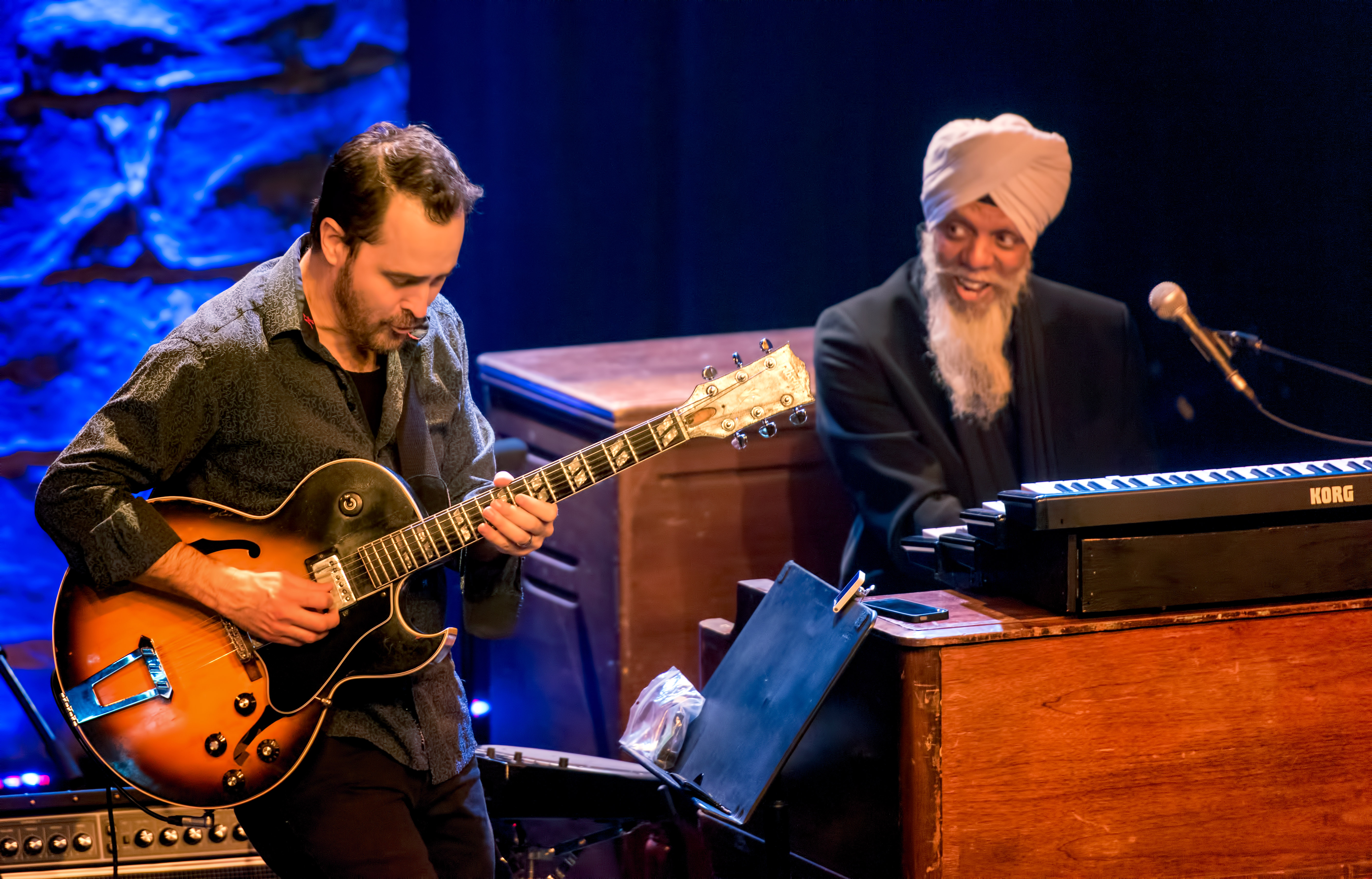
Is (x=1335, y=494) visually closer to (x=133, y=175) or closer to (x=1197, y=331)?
(x=1197, y=331)

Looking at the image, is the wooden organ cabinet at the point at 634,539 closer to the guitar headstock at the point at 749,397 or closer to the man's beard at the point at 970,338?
the man's beard at the point at 970,338

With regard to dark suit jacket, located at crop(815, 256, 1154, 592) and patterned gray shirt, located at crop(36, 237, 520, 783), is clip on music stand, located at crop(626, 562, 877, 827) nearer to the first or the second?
patterned gray shirt, located at crop(36, 237, 520, 783)

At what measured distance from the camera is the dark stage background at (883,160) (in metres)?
3.11

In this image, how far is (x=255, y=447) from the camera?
7.05 ft

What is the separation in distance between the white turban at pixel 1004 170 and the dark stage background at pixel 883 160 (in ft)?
0.79

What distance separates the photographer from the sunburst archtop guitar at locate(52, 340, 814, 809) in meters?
2.11

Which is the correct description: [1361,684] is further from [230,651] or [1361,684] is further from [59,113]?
[59,113]

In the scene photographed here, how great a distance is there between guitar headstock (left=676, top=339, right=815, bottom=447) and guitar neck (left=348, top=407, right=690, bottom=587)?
3cm

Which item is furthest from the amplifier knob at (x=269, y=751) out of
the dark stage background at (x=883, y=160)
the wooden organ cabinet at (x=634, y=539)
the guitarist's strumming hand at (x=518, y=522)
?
the dark stage background at (x=883, y=160)

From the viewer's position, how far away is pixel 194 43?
3.98 meters

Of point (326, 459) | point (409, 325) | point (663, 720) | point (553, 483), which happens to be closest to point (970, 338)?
point (663, 720)

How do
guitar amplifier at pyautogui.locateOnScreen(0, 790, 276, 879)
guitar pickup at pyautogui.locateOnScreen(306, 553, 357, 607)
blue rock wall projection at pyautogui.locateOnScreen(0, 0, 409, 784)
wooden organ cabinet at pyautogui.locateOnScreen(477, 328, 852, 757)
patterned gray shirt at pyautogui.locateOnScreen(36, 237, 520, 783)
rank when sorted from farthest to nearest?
blue rock wall projection at pyautogui.locateOnScreen(0, 0, 409, 784)
wooden organ cabinet at pyautogui.locateOnScreen(477, 328, 852, 757)
guitar amplifier at pyautogui.locateOnScreen(0, 790, 276, 879)
guitar pickup at pyautogui.locateOnScreen(306, 553, 357, 607)
patterned gray shirt at pyautogui.locateOnScreen(36, 237, 520, 783)

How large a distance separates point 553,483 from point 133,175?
96.2 inches


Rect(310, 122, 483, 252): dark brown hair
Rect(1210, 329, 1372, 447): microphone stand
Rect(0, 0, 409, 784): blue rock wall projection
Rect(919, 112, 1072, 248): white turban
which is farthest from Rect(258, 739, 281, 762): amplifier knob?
Rect(0, 0, 409, 784): blue rock wall projection
